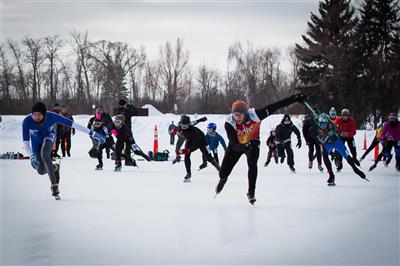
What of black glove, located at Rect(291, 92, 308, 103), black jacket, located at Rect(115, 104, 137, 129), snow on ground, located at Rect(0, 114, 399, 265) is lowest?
snow on ground, located at Rect(0, 114, 399, 265)

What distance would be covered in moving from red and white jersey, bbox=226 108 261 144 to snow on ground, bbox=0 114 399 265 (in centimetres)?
100

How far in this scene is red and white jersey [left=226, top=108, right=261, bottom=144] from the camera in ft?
21.6

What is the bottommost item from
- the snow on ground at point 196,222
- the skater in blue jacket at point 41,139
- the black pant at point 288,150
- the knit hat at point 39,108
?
the snow on ground at point 196,222

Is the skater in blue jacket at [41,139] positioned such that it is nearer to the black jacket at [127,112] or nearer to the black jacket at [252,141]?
the black jacket at [252,141]

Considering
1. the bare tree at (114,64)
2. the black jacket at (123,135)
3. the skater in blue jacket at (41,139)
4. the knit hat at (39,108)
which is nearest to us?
the knit hat at (39,108)

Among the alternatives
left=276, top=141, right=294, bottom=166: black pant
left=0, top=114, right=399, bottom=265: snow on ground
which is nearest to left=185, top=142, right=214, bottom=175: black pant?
left=0, top=114, right=399, bottom=265: snow on ground

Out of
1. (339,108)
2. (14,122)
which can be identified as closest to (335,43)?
(339,108)

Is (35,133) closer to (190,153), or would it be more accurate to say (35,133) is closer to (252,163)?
(252,163)

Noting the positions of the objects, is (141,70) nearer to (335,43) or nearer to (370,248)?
(335,43)

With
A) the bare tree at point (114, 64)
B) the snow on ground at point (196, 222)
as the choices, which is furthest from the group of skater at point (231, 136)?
the bare tree at point (114, 64)

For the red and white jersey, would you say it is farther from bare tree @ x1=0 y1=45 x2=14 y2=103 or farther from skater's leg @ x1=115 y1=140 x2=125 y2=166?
bare tree @ x1=0 y1=45 x2=14 y2=103

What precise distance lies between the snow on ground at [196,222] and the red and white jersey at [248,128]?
1.00 metres

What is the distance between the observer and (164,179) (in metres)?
10.2

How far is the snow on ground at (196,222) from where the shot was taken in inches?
164
